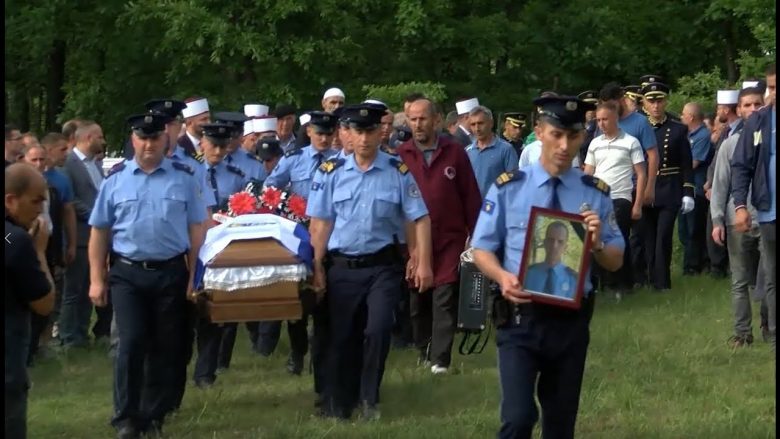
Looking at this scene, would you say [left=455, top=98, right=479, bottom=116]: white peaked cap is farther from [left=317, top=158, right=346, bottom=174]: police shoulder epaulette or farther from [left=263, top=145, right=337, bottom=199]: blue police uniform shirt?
[left=317, top=158, right=346, bottom=174]: police shoulder epaulette

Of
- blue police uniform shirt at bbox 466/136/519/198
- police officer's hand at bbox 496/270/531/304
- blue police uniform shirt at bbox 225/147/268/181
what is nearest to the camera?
police officer's hand at bbox 496/270/531/304

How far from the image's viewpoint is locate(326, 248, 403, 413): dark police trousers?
9898 mm

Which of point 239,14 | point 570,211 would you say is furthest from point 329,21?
point 570,211

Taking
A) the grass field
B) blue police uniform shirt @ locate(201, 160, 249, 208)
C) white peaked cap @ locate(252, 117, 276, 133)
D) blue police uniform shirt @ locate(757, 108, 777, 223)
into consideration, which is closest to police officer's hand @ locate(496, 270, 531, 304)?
the grass field

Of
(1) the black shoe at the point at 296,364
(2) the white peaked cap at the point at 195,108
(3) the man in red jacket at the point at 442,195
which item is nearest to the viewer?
(3) the man in red jacket at the point at 442,195

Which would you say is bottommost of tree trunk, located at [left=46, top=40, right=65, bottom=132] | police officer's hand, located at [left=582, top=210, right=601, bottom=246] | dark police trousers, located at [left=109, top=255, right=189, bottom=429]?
tree trunk, located at [left=46, top=40, right=65, bottom=132]

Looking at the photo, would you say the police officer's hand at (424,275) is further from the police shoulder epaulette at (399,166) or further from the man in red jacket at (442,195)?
the man in red jacket at (442,195)

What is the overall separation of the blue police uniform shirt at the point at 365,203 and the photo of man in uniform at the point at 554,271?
118 inches

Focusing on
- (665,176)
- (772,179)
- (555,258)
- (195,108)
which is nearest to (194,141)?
(195,108)

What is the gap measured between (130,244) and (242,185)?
2738mm

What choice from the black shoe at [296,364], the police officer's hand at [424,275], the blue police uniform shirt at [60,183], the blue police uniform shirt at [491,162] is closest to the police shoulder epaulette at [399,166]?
the police officer's hand at [424,275]

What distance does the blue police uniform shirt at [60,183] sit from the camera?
13.0m

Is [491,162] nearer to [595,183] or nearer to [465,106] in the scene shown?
[465,106]

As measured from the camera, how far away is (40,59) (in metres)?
33.5
